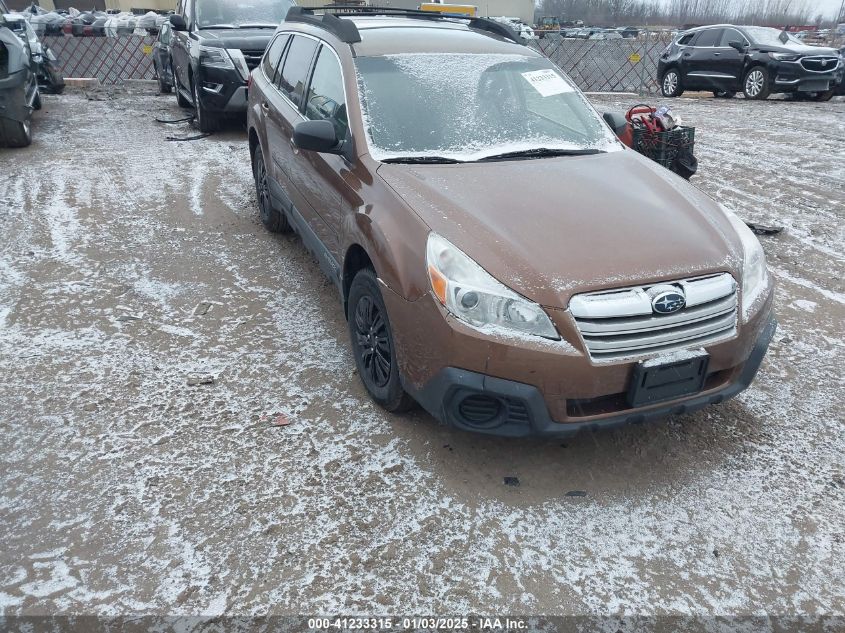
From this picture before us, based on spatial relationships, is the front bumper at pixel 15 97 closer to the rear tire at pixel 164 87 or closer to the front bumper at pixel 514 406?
the rear tire at pixel 164 87

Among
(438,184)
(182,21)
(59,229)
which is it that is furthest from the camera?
(182,21)

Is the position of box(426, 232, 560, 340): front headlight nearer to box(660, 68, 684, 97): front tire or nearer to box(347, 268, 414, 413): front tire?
box(347, 268, 414, 413): front tire

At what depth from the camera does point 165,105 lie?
1138 centimetres

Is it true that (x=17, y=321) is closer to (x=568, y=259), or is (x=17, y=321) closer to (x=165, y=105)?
(x=568, y=259)

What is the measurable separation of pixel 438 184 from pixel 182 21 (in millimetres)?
7398

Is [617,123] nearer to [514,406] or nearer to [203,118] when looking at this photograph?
[514,406]

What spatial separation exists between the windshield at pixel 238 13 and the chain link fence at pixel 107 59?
7.33m

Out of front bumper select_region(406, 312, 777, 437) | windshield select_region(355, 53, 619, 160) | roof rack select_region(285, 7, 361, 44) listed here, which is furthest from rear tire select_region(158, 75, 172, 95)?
front bumper select_region(406, 312, 777, 437)

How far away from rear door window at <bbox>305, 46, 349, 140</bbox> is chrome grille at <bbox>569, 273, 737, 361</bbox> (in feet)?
5.63

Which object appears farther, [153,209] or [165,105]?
[165,105]

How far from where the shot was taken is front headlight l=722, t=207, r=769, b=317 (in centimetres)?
273

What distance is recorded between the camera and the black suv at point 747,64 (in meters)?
13.0

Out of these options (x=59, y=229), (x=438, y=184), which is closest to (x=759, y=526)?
(x=438, y=184)

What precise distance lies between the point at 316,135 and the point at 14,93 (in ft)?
20.3
